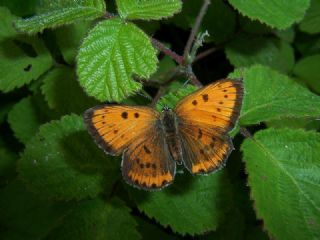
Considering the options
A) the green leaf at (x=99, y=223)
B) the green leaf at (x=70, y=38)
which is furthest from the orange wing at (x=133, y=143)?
the green leaf at (x=70, y=38)

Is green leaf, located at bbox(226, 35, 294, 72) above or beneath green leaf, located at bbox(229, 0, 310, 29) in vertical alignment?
beneath

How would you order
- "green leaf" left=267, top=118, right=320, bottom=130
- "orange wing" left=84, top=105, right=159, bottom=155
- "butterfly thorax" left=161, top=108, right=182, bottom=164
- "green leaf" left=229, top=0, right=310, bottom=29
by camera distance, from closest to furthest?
"orange wing" left=84, top=105, right=159, bottom=155 → "butterfly thorax" left=161, top=108, right=182, bottom=164 → "green leaf" left=229, top=0, right=310, bottom=29 → "green leaf" left=267, top=118, right=320, bottom=130

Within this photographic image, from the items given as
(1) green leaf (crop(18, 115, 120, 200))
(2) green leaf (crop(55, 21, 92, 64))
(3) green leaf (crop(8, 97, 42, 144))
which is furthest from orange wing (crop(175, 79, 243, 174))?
(3) green leaf (crop(8, 97, 42, 144))

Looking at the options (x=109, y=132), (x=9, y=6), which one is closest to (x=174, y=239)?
(x=109, y=132)

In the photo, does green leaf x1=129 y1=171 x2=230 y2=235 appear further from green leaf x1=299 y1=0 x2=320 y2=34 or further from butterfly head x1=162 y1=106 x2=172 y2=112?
green leaf x1=299 y1=0 x2=320 y2=34

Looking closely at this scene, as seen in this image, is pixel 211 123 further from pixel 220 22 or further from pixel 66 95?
pixel 220 22

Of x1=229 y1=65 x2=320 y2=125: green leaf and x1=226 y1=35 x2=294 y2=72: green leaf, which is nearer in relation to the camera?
x1=229 y1=65 x2=320 y2=125: green leaf

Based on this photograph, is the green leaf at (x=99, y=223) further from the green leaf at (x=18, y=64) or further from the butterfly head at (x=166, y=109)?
the green leaf at (x=18, y=64)

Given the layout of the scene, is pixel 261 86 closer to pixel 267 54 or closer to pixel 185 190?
pixel 185 190
